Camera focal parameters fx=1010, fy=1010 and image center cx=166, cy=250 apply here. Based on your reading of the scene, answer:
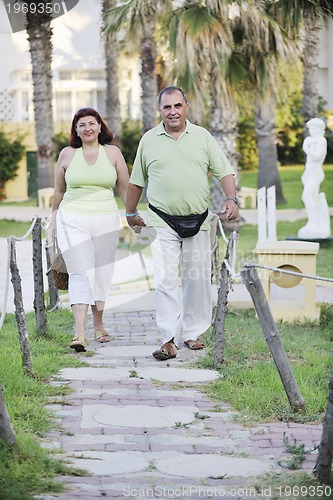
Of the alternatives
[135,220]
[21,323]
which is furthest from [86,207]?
[21,323]

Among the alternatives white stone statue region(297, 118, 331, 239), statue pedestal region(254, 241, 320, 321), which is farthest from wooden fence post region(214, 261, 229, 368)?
white stone statue region(297, 118, 331, 239)

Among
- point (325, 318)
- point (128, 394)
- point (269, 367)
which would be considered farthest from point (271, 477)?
point (325, 318)

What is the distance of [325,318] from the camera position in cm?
920

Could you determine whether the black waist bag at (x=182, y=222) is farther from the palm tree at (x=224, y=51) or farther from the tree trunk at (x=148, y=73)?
the tree trunk at (x=148, y=73)

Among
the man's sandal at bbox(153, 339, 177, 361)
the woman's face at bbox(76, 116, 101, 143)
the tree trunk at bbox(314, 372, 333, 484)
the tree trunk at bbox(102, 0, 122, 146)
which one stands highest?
the tree trunk at bbox(102, 0, 122, 146)

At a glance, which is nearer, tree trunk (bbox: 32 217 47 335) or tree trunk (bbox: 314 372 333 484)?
tree trunk (bbox: 314 372 333 484)

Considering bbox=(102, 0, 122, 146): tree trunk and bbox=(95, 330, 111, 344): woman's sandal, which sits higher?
bbox=(102, 0, 122, 146): tree trunk

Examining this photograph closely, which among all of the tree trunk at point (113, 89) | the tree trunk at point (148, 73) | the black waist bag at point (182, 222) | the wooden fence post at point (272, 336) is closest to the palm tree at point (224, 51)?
the tree trunk at point (148, 73)

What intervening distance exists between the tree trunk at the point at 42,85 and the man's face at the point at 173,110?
17673 mm

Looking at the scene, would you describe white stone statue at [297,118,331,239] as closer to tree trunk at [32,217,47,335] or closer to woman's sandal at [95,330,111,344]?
woman's sandal at [95,330,111,344]

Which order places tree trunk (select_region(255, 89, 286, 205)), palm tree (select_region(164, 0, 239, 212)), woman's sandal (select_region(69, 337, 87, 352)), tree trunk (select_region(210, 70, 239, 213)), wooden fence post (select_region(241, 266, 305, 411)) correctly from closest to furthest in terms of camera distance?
wooden fence post (select_region(241, 266, 305, 411)) < woman's sandal (select_region(69, 337, 87, 352)) < palm tree (select_region(164, 0, 239, 212)) < tree trunk (select_region(210, 70, 239, 213)) < tree trunk (select_region(255, 89, 286, 205))

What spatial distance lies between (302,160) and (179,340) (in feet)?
111

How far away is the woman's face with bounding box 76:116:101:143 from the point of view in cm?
772

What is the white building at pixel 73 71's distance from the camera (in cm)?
4122
